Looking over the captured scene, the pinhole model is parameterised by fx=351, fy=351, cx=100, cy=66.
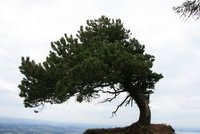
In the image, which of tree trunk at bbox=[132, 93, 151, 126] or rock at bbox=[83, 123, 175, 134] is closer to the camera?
rock at bbox=[83, 123, 175, 134]

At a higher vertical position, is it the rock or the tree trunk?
the tree trunk

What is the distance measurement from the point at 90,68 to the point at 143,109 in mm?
7599

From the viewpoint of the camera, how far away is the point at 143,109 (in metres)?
28.9

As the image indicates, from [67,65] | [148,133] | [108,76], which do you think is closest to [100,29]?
[67,65]

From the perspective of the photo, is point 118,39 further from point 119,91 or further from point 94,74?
point 94,74

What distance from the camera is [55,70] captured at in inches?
1080

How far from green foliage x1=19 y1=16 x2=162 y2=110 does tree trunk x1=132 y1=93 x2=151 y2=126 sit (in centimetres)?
62

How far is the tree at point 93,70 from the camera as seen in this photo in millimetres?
24438

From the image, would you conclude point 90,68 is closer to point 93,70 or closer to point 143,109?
point 93,70

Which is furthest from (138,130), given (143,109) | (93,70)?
(93,70)

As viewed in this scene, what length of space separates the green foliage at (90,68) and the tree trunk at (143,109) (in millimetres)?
620

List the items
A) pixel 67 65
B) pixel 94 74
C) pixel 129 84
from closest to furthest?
pixel 94 74 < pixel 67 65 < pixel 129 84

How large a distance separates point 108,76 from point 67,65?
4.05 m

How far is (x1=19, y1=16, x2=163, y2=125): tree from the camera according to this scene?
80.2 feet
